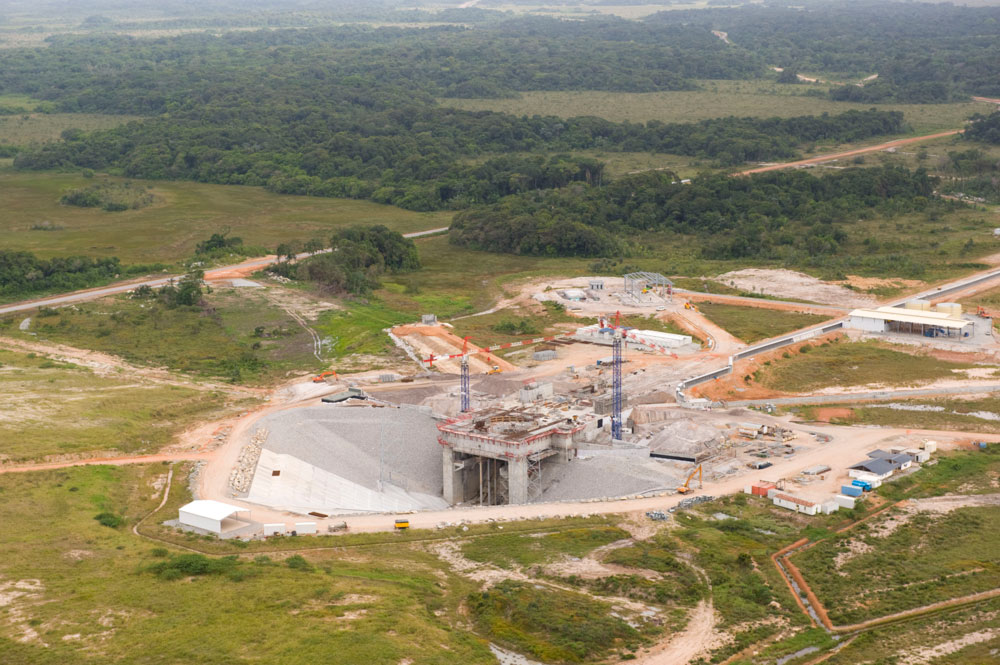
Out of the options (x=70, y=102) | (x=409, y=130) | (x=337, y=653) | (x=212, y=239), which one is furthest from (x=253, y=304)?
(x=70, y=102)

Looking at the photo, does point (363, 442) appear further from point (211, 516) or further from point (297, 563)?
point (297, 563)

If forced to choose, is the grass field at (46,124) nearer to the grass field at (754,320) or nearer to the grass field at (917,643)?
the grass field at (754,320)

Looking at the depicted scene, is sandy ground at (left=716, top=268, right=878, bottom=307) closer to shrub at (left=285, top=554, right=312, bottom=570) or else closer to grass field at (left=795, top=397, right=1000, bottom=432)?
grass field at (left=795, top=397, right=1000, bottom=432)

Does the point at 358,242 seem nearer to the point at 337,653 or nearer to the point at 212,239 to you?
the point at 212,239

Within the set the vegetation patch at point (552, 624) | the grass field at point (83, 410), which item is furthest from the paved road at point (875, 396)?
the grass field at point (83, 410)

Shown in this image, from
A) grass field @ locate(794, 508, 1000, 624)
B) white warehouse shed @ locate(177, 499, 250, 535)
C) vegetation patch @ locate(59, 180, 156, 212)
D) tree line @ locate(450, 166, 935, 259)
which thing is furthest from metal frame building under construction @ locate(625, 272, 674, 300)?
vegetation patch @ locate(59, 180, 156, 212)

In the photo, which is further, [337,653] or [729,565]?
[729,565]
